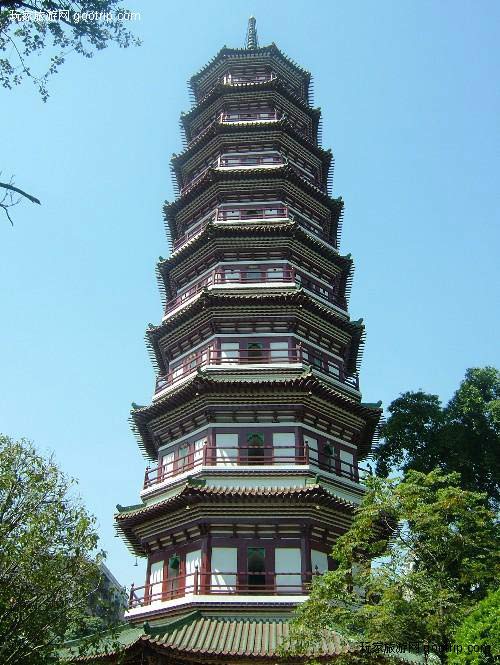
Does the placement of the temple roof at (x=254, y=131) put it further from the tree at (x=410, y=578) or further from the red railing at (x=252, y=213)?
the tree at (x=410, y=578)

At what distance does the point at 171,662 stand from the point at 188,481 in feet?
15.1

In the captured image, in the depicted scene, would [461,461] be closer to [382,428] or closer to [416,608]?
[382,428]

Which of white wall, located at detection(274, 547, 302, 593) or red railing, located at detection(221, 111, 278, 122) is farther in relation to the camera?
red railing, located at detection(221, 111, 278, 122)

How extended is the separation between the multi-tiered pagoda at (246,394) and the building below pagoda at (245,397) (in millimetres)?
56

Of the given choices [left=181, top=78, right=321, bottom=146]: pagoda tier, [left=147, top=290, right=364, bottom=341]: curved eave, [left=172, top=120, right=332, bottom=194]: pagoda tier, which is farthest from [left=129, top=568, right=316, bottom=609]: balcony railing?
[left=181, top=78, right=321, bottom=146]: pagoda tier

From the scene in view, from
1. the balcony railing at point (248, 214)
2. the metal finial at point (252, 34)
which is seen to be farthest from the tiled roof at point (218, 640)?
the metal finial at point (252, 34)

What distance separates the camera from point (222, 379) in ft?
70.0

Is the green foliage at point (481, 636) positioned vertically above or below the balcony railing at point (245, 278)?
below

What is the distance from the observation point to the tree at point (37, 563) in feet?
37.7

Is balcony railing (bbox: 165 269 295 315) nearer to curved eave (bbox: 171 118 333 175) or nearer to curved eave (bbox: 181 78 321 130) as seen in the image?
curved eave (bbox: 171 118 333 175)

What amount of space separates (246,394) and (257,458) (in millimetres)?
2106

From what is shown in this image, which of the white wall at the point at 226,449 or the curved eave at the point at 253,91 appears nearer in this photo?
the white wall at the point at 226,449

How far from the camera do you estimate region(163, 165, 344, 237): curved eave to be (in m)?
27.0

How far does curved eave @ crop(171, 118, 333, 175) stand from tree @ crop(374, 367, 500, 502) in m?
12.0
